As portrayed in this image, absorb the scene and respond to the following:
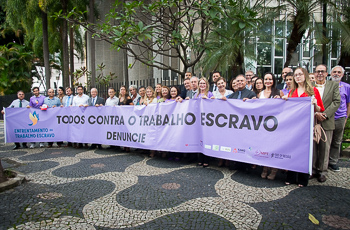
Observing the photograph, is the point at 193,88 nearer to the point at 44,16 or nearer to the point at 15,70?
the point at 44,16

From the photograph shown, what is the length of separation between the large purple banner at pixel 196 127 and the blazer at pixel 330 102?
2.21 feet

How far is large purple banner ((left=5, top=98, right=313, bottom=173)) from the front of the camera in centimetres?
427

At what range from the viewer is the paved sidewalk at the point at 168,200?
3.11 metres

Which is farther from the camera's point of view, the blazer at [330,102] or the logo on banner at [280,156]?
the blazer at [330,102]

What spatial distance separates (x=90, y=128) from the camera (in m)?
7.99

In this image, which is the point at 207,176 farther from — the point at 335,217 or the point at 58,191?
the point at 58,191

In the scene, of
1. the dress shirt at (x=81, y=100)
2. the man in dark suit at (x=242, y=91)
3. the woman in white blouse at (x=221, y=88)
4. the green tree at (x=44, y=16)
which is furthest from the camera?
the green tree at (x=44, y=16)

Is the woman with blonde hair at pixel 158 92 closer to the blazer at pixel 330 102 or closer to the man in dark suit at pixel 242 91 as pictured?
the man in dark suit at pixel 242 91

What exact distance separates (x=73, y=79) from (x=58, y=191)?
18248mm

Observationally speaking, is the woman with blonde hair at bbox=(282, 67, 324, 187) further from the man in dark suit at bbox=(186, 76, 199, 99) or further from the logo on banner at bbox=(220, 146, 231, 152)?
the man in dark suit at bbox=(186, 76, 199, 99)

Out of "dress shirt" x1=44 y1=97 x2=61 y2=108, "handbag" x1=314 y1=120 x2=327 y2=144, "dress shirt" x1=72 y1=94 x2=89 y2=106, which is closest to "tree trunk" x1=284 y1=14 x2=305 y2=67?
"handbag" x1=314 y1=120 x2=327 y2=144

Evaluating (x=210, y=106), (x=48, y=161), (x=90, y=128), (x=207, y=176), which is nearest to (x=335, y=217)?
(x=207, y=176)

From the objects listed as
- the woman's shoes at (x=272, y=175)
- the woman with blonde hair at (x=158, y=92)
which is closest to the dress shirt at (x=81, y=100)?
the woman with blonde hair at (x=158, y=92)

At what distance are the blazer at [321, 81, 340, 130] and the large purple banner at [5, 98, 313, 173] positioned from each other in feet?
2.21
